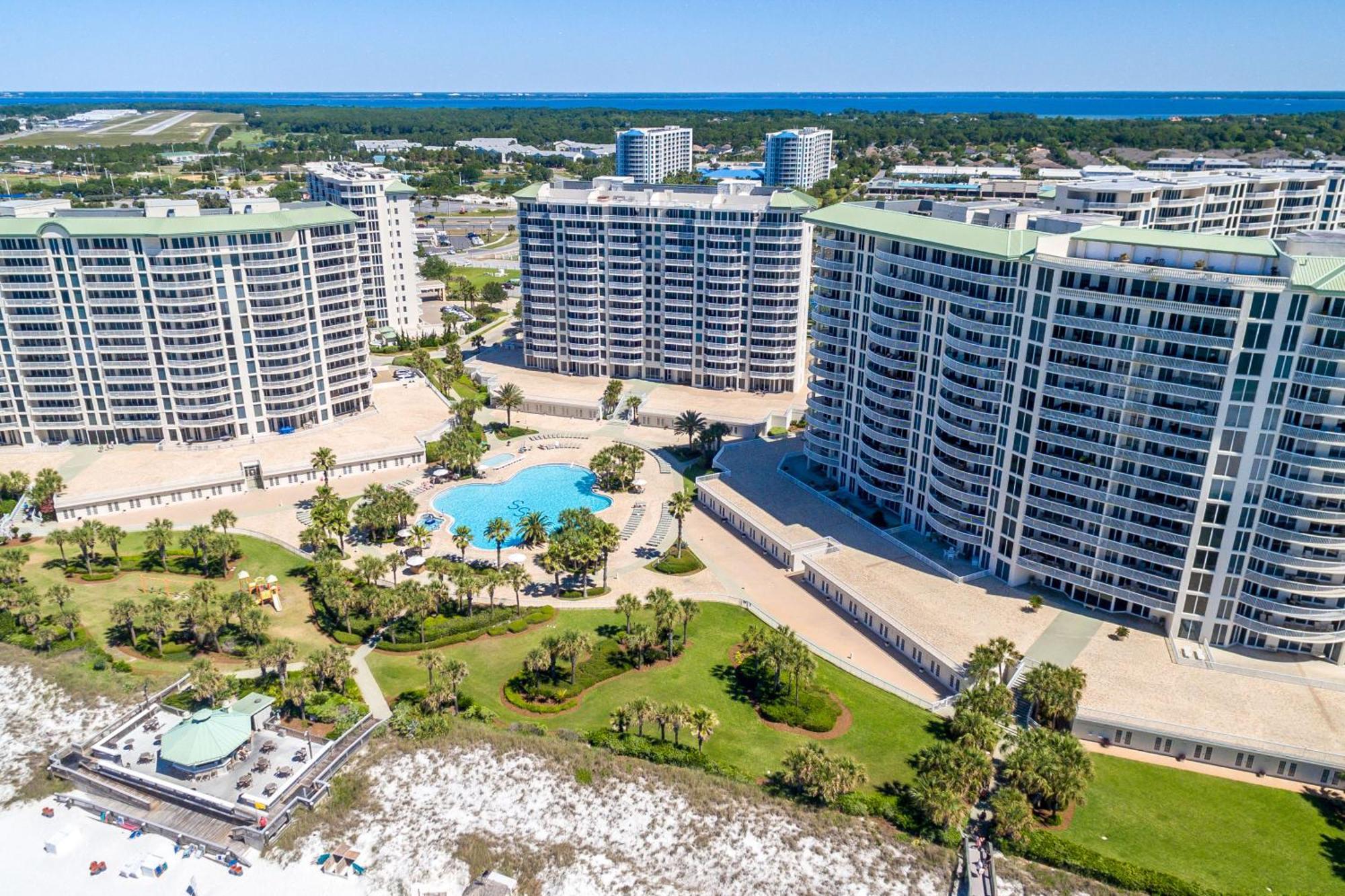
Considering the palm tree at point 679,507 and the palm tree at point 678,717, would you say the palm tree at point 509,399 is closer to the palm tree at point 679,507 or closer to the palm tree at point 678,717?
the palm tree at point 679,507

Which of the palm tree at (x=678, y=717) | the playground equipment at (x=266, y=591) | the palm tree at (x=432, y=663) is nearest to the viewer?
the palm tree at (x=678, y=717)

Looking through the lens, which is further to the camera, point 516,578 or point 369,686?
point 516,578

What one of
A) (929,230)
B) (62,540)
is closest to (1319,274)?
(929,230)

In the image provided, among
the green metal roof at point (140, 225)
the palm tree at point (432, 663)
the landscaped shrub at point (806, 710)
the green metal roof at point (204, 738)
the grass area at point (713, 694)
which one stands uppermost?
the green metal roof at point (140, 225)

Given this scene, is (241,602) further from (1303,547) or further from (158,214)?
(1303,547)

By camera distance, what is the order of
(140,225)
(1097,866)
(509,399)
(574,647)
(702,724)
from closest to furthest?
1. (1097,866)
2. (702,724)
3. (574,647)
4. (140,225)
5. (509,399)

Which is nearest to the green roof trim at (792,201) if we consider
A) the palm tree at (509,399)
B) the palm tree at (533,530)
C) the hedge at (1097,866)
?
the palm tree at (509,399)

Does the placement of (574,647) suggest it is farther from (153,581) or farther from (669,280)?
(669,280)
